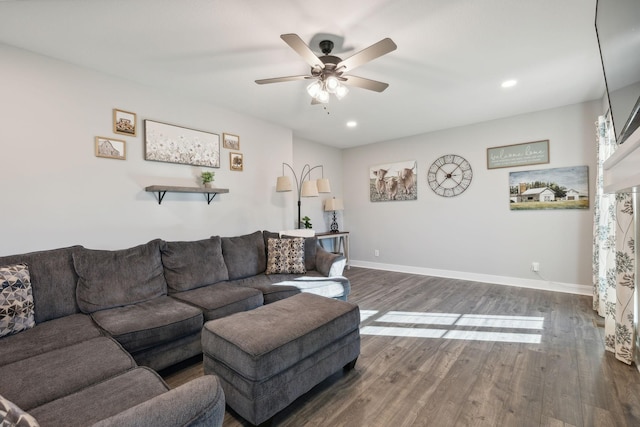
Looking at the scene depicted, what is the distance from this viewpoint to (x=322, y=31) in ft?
6.92

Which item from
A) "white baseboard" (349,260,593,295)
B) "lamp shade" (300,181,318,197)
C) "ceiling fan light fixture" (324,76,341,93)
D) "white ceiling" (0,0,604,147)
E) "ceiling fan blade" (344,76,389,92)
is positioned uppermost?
"white ceiling" (0,0,604,147)

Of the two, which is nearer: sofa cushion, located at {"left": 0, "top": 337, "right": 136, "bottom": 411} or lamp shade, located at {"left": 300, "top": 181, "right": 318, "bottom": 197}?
sofa cushion, located at {"left": 0, "top": 337, "right": 136, "bottom": 411}

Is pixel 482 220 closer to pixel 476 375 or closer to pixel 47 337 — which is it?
pixel 476 375

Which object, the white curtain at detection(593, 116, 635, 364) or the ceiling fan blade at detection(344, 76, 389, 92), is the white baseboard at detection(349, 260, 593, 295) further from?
the ceiling fan blade at detection(344, 76, 389, 92)

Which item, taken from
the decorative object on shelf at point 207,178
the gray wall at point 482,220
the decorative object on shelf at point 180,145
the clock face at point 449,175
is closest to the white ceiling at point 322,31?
the decorative object on shelf at point 180,145

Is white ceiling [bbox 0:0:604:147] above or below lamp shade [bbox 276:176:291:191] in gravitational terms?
above

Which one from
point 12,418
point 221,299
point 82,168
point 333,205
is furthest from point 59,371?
point 333,205

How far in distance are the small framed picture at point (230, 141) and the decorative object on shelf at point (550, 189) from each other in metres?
3.95

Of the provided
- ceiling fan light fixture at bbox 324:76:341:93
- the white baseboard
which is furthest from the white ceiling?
the white baseboard

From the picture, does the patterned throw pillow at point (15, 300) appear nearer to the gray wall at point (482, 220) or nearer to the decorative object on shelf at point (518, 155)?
the gray wall at point (482, 220)

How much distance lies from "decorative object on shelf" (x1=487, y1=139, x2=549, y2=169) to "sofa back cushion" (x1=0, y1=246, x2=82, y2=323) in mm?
5140

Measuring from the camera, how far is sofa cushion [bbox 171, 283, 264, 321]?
223cm

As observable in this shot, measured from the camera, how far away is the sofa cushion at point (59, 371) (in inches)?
45.4

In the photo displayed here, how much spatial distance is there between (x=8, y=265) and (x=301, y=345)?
207cm
